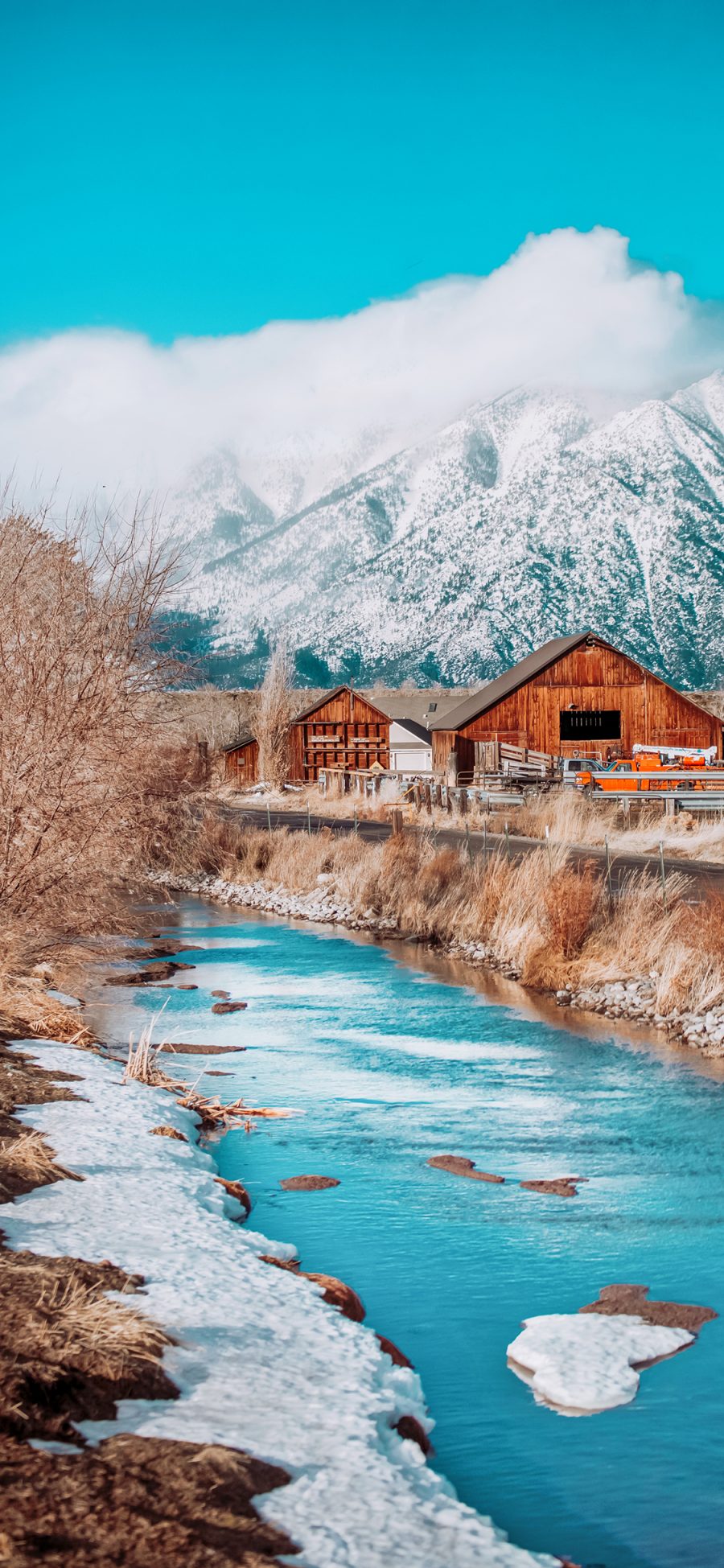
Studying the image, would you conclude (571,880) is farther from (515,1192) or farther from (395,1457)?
(395,1457)

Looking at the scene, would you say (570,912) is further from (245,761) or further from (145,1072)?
(245,761)

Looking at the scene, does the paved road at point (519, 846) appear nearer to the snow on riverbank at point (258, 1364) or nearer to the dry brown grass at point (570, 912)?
the dry brown grass at point (570, 912)

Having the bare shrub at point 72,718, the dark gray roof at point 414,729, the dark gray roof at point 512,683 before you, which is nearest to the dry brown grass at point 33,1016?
the bare shrub at point 72,718

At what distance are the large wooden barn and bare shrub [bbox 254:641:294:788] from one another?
1032 centimetres

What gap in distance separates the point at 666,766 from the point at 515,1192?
133 ft

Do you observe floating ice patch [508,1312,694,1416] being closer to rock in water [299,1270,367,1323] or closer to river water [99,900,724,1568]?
river water [99,900,724,1568]

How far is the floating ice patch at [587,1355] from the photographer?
22.9 feet

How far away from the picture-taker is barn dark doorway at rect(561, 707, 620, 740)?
56.3m

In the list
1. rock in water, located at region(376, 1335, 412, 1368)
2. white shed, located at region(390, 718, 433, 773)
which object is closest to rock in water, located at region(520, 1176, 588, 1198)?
rock in water, located at region(376, 1335, 412, 1368)

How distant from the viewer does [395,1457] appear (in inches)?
224

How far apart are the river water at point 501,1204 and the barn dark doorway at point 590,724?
126 feet

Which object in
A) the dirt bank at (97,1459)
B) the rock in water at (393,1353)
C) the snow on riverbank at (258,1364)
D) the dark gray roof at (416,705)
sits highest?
the dark gray roof at (416,705)

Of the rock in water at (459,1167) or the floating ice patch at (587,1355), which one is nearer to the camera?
the floating ice patch at (587,1355)

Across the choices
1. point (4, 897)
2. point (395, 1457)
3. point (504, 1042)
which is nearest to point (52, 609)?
point (4, 897)
